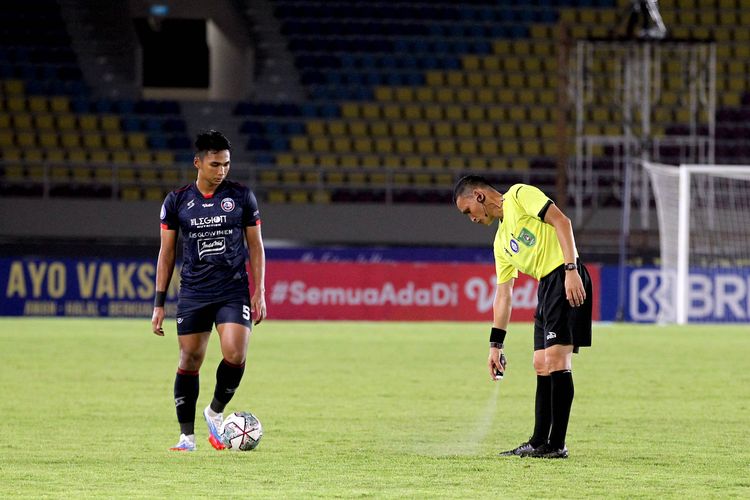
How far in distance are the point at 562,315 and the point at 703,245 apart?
50.8 feet

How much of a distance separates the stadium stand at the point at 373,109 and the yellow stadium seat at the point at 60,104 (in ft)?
0.12

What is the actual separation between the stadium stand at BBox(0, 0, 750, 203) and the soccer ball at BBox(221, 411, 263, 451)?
19.1 m

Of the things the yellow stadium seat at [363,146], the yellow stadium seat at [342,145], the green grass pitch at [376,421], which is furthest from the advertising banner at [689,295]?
the yellow stadium seat at [342,145]

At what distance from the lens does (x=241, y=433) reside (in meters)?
8.37

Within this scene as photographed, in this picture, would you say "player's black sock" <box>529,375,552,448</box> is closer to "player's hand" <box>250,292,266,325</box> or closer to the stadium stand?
"player's hand" <box>250,292,266,325</box>

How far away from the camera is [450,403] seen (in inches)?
460

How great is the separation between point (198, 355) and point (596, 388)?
5.68 meters

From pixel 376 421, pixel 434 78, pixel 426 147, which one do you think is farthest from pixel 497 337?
pixel 434 78

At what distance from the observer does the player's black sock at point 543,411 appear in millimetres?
8070

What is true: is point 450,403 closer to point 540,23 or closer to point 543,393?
point 543,393

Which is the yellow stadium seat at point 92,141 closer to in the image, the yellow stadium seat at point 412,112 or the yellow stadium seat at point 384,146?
the yellow stadium seat at point 384,146

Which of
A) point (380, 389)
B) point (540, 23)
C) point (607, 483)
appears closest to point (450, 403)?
point (380, 389)

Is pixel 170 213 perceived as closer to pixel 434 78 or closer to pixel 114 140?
pixel 114 140

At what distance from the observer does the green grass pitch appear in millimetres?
7031
